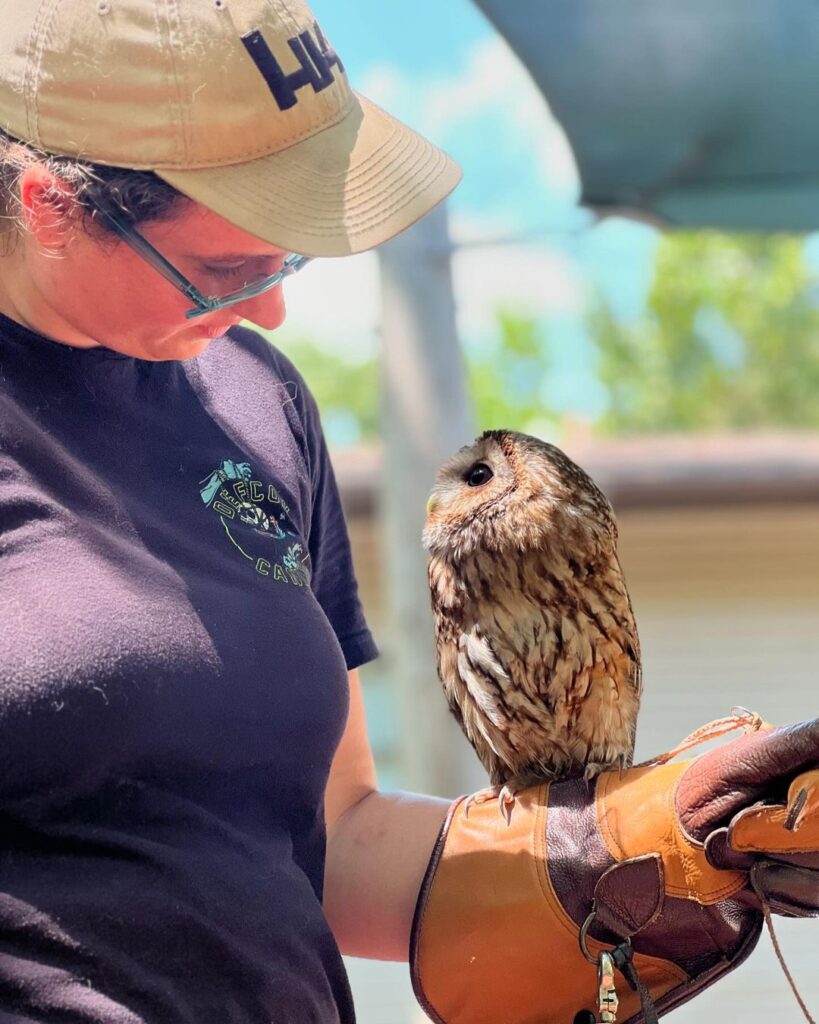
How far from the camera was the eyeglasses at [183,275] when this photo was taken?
49.8 inches

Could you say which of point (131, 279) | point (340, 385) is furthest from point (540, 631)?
point (340, 385)

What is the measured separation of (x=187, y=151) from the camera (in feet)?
3.95

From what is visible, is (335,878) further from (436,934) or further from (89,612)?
(89,612)

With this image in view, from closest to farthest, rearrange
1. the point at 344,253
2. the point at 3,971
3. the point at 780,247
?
the point at 3,971 → the point at 344,253 → the point at 780,247

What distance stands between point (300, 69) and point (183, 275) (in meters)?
0.24

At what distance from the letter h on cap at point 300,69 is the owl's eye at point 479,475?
1.05 metres

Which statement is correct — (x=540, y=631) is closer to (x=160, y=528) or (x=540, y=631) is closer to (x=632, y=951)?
(x=632, y=951)

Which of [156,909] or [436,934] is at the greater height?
[156,909]

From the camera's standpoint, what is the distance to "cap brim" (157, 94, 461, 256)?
4.00 feet

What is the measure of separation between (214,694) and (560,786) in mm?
647

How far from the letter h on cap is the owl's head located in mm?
962

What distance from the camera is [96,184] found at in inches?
48.6

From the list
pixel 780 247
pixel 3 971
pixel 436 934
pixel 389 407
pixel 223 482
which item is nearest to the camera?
pixel 3 971

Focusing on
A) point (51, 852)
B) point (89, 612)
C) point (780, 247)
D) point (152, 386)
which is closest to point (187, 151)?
point (152, 386)
